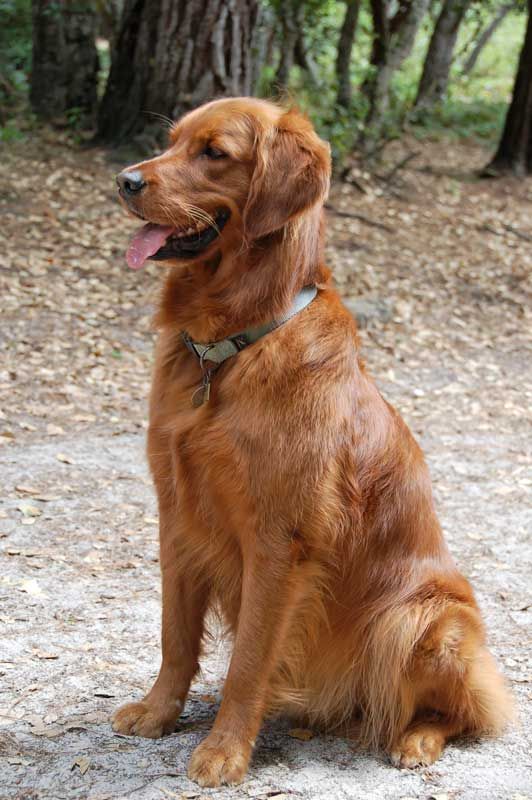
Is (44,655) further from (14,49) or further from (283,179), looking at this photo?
(14,49)

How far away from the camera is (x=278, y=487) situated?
286cm

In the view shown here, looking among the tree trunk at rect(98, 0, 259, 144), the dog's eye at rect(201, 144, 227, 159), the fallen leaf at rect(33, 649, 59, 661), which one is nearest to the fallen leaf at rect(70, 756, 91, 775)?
the fallen leaf at rect(33, 649, 59, 661)

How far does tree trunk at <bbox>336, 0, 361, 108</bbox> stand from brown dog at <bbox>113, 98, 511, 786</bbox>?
924 centimetres

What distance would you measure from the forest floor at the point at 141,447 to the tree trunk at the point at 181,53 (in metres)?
0.89

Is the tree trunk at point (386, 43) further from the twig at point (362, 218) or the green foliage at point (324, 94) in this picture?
the twig at point (362, 218)

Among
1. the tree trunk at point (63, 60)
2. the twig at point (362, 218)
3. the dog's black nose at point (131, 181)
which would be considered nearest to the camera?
the dog's black nose at point (131, 181)

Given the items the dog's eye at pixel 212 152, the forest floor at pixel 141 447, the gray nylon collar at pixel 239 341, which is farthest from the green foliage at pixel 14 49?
the gray nylon collar at pixel 239 341

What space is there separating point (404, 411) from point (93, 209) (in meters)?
3.80

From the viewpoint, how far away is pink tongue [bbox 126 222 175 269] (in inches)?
114

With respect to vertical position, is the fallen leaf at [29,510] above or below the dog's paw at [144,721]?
below

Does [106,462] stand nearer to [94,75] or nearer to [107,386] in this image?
[107,386]

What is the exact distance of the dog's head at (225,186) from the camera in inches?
113

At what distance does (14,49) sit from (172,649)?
976 centimetres

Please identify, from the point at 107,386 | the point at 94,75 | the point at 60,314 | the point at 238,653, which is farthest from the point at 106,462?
the point at 94,75
